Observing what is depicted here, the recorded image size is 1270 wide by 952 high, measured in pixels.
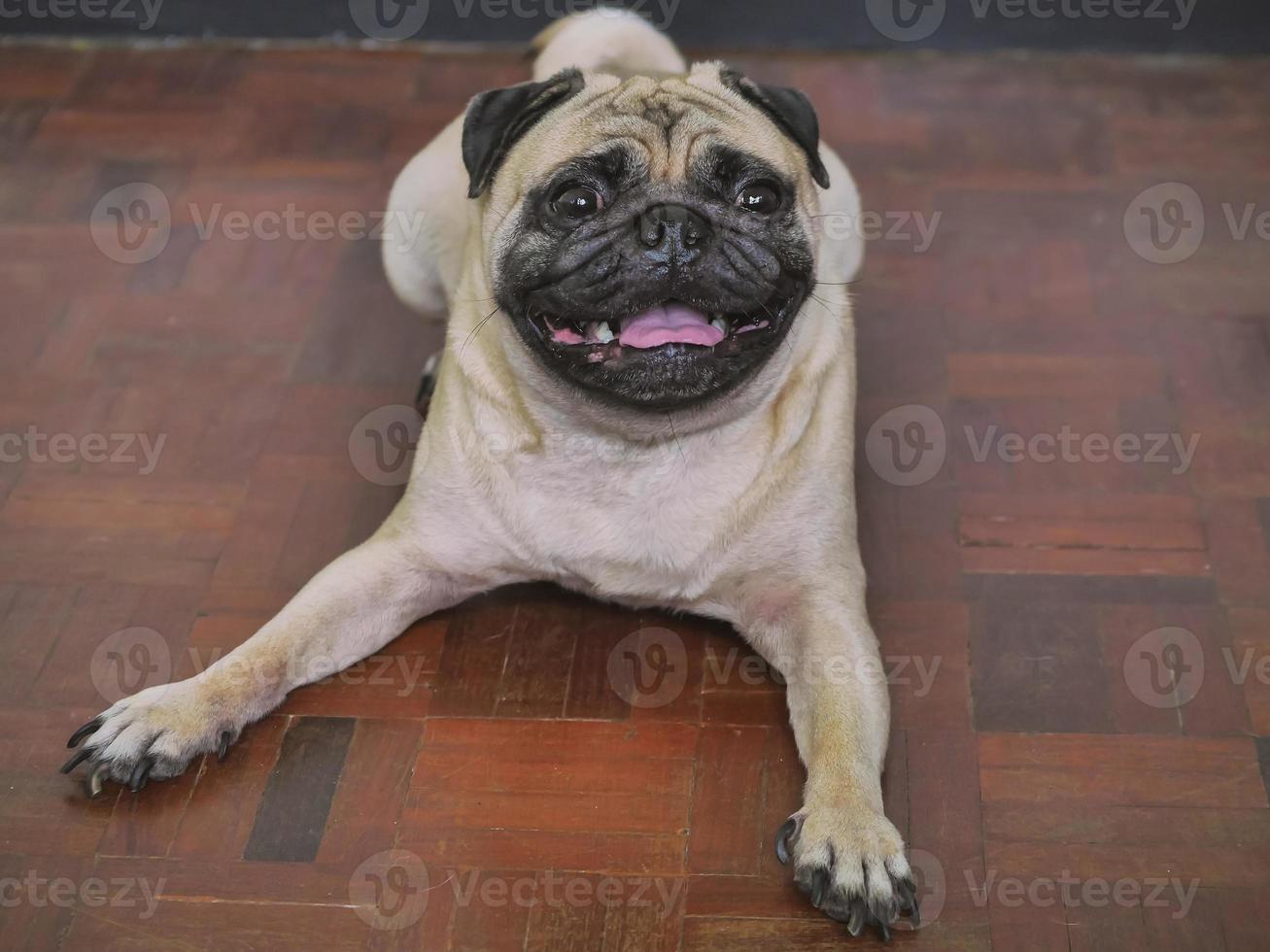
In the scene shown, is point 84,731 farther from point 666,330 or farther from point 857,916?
point 857,916

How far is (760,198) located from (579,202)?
1.03ft

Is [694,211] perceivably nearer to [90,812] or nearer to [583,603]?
[583,603]

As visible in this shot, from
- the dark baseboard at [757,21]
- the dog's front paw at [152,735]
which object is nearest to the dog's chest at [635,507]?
the dog's front paw at [152,735]

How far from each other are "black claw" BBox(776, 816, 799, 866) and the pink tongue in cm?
81

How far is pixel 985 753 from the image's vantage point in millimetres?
2754

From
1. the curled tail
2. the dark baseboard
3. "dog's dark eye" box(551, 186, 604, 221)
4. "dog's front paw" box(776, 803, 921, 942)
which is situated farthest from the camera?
the dark baseboard

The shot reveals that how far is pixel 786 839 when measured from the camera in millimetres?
2518

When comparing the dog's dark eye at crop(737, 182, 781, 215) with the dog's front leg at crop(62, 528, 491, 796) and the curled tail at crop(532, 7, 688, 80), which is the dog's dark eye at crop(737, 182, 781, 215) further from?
the curled tail at crop(532, 7, 688, 80)

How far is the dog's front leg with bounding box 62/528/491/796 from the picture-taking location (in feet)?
8.67

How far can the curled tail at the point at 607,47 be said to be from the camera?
3600mm

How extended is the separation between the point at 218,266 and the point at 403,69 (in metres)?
1.22

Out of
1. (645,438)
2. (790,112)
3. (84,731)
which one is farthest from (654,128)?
(84,731)

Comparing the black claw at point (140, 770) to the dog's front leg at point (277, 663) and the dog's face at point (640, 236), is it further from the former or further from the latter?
the dog's face at point (640, 236)

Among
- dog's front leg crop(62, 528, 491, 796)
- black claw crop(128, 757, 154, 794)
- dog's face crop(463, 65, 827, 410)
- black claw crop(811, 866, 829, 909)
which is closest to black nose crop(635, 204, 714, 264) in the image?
dog's face crop(463, 65, 827, 410)
